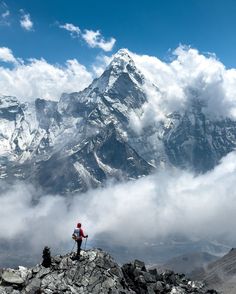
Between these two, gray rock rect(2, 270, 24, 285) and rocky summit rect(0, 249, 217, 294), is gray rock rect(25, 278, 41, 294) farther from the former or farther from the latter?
gray rock rect(2, 270, 24, 285)

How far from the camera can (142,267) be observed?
116125 mm

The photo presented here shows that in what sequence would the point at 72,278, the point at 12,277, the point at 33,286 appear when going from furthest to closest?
the point at 72,278 → the point at 12,277 → the point at 33,286

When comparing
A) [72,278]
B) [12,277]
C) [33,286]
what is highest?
[12,277]

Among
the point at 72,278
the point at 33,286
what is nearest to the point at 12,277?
the point at 33,286

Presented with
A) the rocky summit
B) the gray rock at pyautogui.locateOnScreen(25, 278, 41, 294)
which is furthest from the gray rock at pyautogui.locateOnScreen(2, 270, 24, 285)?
the gray rock at pyautogui.locateOnScreen(25, 278, 41, 294)

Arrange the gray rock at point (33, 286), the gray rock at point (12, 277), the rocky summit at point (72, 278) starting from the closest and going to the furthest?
the gray rock at point (33, 286), the rocky summit at point (72, 278), the gray rock at point (12, 277)

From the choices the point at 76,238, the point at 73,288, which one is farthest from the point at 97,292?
the point at 76,238

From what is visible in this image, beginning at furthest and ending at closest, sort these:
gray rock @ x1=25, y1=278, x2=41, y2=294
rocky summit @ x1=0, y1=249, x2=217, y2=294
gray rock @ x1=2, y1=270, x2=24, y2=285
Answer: gray rock @ x1=2, y1=270, x2=24, y2=285 → rocky summit @ x1=0, y1=249, x2=217, y2=294 → gray rock @ x1=25, y1=278, x2=41, y2=294

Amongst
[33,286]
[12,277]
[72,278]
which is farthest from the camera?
[72,278]

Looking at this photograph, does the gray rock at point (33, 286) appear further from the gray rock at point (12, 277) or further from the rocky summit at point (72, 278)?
the gray rock at point (12, 277)

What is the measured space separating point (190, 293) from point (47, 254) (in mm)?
39865

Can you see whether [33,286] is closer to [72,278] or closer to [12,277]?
[12,277]

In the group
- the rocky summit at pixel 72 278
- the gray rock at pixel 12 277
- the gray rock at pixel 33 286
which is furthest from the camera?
the gray rock at pixel 12 277

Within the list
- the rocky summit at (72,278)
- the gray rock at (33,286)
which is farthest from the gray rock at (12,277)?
the gray rock at (33,286)
